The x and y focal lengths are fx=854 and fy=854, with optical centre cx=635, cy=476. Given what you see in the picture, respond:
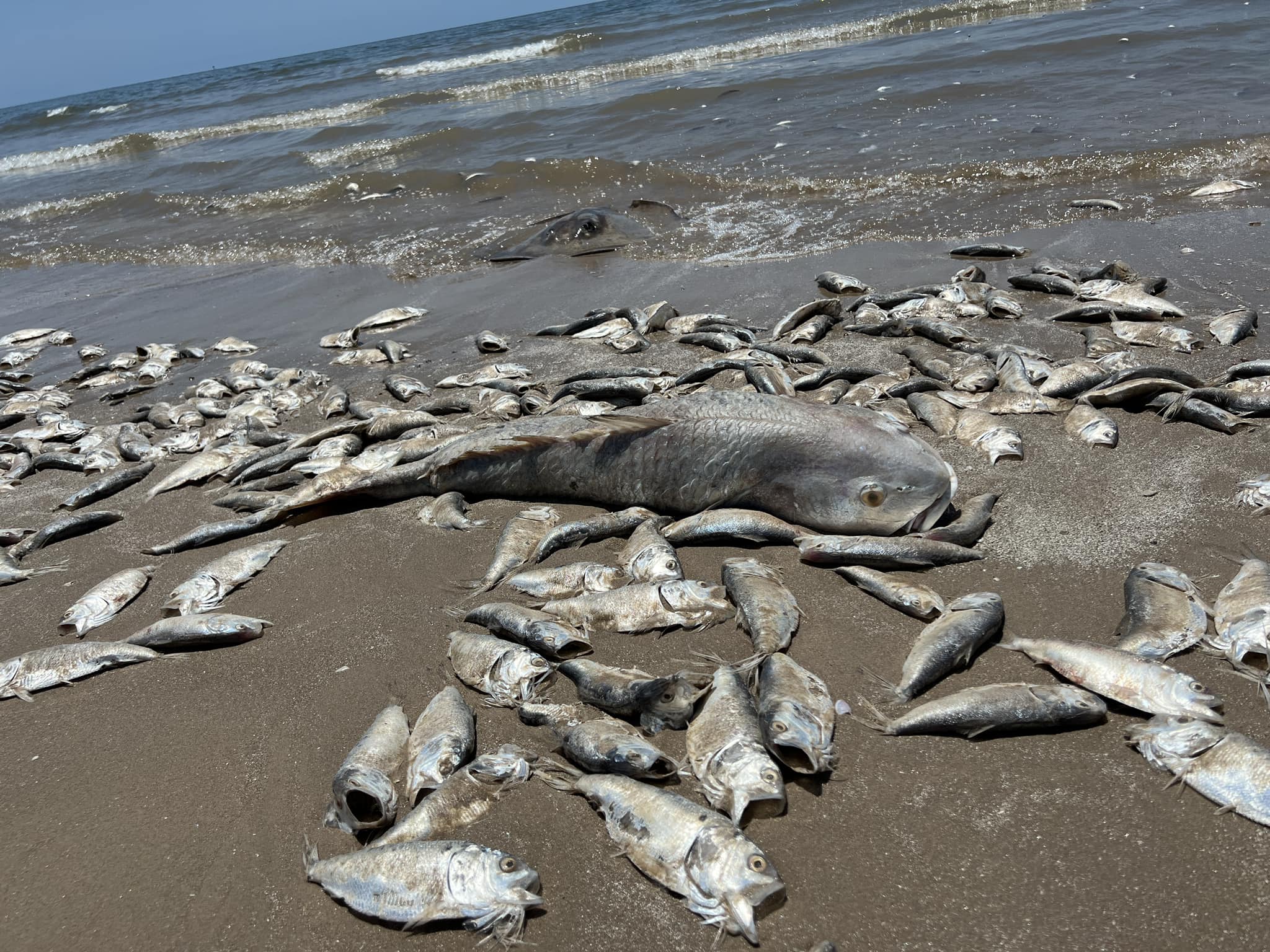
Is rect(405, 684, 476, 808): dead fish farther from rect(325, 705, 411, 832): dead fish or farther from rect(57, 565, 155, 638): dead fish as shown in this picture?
rect(57, 565, 155, 638): dead fish

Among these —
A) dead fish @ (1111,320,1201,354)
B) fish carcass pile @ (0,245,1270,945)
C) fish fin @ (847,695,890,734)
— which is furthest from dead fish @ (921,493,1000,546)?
dead fish @ (1111,320,1201,354)

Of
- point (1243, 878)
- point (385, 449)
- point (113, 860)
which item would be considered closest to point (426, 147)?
point (385, 449)

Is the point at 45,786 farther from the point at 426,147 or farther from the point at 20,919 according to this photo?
the point at 426,147

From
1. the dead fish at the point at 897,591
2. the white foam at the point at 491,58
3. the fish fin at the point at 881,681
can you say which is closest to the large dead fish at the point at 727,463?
the dead fish at the point at 897,591

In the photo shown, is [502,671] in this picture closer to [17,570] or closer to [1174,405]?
[17,570]

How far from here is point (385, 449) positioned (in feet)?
20.7

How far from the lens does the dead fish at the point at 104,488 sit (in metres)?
6.76

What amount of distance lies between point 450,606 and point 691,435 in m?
1.64

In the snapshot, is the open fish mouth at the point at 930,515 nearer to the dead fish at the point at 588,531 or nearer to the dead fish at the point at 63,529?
the dead fish at the point at 588,531

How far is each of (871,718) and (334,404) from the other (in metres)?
5.97

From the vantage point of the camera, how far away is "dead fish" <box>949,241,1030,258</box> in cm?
911

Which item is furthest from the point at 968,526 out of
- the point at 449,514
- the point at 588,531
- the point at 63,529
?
the point at 63,529

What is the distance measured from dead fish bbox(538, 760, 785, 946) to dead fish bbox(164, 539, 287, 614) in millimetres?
2988

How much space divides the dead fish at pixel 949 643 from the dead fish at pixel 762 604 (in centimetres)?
49
